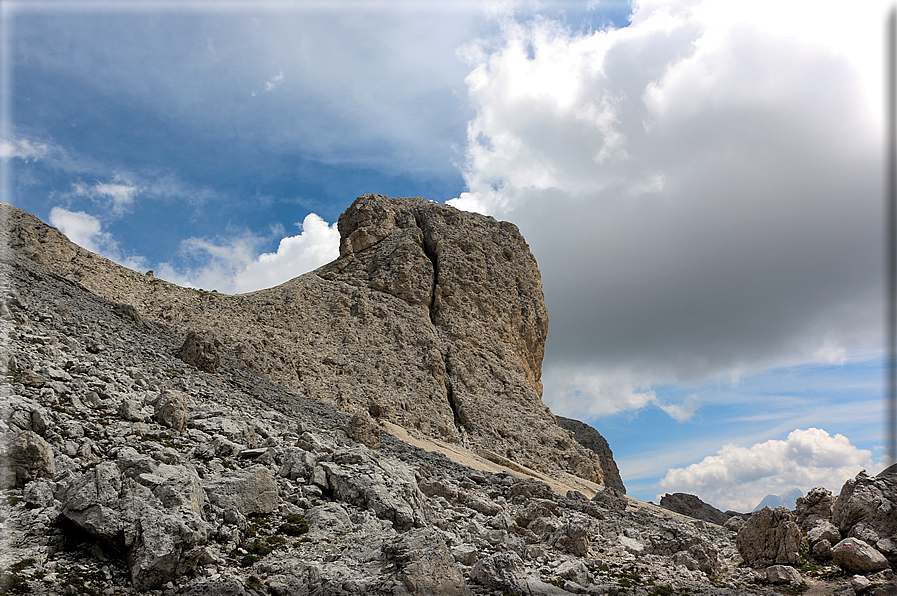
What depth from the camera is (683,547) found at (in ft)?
86.6

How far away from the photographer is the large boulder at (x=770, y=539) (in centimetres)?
2456

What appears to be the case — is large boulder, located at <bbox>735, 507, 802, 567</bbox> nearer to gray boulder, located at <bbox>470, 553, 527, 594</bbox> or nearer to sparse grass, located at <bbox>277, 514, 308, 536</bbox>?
gray boulder, located at <bbox>470, 553, 527, 594</bbox>

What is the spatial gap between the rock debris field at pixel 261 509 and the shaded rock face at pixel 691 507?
115ft

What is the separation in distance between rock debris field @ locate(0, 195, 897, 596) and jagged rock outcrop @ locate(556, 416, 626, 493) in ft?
200

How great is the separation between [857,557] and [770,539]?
12.1 feet

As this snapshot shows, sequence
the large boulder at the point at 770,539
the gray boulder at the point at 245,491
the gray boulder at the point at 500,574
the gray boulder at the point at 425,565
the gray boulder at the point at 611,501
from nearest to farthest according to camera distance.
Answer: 1. the gray boulder at the point at 425,565
2. the gray boulder at the point at 500,574
3. the gray boulder at the point at 245,491
4. the large boulder at the point at 770,539
5. the gray boulder at the point at 611,501

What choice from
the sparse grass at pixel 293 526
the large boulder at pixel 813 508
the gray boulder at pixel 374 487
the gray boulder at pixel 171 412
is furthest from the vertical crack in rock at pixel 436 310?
the sparse grass at pixel 293 526

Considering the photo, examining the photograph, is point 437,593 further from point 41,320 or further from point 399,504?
point 41,320

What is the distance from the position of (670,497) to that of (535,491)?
2010 inches

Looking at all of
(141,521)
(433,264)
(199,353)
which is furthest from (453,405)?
(141,521)

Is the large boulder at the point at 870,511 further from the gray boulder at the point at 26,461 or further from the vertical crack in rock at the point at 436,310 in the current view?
the vertical crack in rock at the point at 436,310

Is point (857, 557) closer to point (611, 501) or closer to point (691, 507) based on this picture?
point (611, 501)

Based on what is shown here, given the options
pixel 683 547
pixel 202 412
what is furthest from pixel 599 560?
pixel 202 412

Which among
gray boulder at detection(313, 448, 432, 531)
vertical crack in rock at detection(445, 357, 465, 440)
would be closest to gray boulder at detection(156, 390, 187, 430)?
gray boulder at detection(313, 448, 432, 531)
